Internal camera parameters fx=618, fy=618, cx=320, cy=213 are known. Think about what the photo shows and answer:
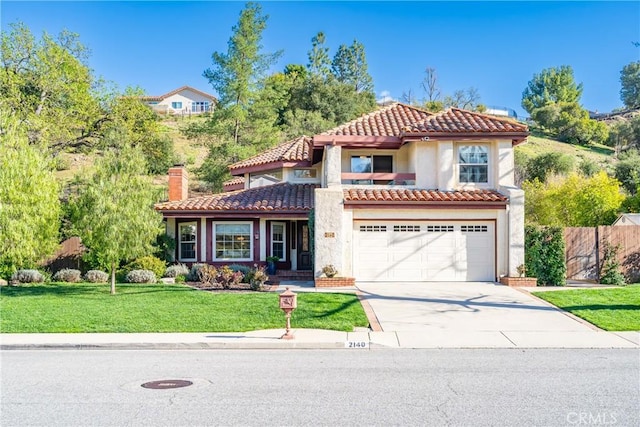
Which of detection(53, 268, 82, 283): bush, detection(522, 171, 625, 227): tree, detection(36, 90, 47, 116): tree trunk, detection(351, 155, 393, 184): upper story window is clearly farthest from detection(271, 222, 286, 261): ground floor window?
detection(36, 90, 47, 116): tree trunk

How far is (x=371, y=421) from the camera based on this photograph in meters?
7.23

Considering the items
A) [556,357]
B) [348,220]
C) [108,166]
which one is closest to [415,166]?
[348,220]

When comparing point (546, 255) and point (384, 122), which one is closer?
point (546, 255)

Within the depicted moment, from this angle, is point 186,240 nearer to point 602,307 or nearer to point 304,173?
point 304,173

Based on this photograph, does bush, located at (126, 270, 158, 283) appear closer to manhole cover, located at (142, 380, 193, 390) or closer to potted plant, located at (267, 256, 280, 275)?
Result: potted plant, located at (267, 256, 280, 275)

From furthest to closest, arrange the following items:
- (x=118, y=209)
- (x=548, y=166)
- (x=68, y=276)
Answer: (x=548, y=166) → (x=68, y=276) → (x=118, y=209)

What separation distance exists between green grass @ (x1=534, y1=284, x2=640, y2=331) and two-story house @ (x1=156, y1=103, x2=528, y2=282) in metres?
2.90

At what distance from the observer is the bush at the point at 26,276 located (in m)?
22.4

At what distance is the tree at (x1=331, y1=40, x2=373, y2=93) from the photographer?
75.2 meters

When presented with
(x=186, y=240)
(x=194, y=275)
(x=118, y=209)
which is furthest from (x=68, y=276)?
→ (x=118, y=209)

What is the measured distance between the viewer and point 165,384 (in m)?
9.24

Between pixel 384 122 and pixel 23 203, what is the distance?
13.9 m

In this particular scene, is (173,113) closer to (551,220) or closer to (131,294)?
(551,220)

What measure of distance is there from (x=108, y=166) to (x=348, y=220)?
8.11 meters
